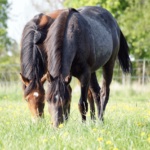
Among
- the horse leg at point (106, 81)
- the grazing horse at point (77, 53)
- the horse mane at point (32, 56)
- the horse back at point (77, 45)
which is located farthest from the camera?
the horse leg at point (106, 81)

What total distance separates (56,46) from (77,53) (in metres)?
0.48

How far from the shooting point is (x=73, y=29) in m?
3.47

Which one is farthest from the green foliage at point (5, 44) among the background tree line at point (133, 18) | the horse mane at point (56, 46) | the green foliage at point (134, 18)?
the horse mane at point (56, 46)

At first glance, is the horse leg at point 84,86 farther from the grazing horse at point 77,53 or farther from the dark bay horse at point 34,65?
the dark bay horse at point 34,65

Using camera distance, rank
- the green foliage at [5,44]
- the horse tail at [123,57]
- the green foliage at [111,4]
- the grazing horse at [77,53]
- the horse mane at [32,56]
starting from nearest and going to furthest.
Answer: the grazing horse at [77,53] → the horse mane at [32,56] → the horse tail at [123,57] → the green foliage at [111,4] → the green foliage at [5,44]

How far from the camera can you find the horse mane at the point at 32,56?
3.34 m

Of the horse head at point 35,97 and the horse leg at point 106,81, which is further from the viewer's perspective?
the horse leg at point 106,81

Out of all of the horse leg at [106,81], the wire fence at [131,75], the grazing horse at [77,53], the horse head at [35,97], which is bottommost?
the wire fence at [131,75]

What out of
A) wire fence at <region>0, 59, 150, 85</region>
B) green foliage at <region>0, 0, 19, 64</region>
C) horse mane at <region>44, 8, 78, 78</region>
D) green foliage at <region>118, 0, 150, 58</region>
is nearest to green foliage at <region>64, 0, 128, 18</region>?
green foliage at <region>118, 0, 150, 58</region>

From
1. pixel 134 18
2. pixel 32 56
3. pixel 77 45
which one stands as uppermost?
pixel 77 45

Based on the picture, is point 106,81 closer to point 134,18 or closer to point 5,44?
point 134,18

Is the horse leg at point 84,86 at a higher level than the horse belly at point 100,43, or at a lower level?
lower

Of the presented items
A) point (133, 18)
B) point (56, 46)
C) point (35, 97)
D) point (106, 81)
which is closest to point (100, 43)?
point (106, 81)

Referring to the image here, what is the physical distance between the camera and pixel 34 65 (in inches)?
132
